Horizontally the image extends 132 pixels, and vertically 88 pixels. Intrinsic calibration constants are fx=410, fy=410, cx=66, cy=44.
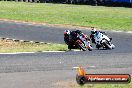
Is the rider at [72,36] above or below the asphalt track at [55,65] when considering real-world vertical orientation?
above

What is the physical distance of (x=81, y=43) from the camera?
20875mm

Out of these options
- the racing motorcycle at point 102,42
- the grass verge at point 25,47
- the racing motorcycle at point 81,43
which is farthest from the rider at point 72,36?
the racing motorcycle at point 102,42

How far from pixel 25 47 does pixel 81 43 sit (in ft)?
10.7

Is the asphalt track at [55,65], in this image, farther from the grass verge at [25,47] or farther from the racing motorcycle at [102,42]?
the grass verge at [25,47]

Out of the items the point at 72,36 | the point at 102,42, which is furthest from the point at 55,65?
the point at 102,42

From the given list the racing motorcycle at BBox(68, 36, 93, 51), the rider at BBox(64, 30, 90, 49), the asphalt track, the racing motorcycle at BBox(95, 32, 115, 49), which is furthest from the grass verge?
the racing motorcycle at BBox(95, 32, 115, 49)

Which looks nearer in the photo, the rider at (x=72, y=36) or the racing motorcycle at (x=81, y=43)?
the racing motorcycle at (x=81, y=43)

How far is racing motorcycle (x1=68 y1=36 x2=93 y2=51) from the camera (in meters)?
20.8

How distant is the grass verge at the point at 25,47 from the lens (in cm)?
2075

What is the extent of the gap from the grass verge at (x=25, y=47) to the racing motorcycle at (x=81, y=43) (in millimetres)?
666

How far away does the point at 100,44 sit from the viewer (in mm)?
21875

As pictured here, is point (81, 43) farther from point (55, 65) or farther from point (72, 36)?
point (55, 65)

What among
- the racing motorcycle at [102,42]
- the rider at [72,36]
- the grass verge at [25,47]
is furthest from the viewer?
the racing motorcycle at [102,42]

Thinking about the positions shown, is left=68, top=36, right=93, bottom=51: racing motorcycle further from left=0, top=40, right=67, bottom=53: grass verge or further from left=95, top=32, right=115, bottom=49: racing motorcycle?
left=95, top=32, right=115, bottom=49: racing motorcycle
